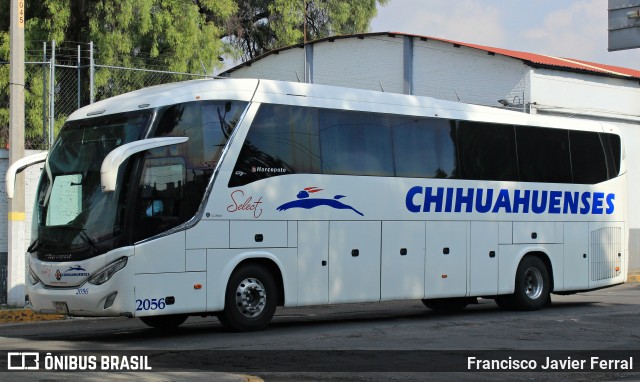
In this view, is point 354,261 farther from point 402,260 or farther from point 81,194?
point 81,194

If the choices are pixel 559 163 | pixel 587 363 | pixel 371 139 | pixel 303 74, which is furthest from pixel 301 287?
pixel 303 74

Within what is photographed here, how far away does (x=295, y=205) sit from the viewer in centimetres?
1517

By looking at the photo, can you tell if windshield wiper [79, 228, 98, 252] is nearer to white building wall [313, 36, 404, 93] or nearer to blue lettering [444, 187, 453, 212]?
blue lettering [444, 187, 453, 212]

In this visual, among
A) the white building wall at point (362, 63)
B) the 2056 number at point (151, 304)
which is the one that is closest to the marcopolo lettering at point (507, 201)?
the 2056 number at point (151, 304)

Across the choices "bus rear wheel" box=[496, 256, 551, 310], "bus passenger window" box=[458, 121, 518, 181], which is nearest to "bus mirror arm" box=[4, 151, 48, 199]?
"bus passenger window" box=[458, 121, 518, 181]

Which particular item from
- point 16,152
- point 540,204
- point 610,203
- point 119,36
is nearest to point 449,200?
point 540,204

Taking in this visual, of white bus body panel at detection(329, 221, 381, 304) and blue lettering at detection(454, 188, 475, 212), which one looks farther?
blue lettering at detection(454, 188, 475, 212)

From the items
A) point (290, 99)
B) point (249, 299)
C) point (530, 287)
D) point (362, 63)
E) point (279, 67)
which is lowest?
point (530, 287)

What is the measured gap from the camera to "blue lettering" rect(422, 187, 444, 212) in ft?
56.2

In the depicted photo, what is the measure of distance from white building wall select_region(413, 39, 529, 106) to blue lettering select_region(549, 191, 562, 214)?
9997mm

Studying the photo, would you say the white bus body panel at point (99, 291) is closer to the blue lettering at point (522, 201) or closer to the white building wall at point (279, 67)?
the blue lettering at point (522, 201)

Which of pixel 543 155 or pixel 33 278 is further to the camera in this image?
pixel 543 155

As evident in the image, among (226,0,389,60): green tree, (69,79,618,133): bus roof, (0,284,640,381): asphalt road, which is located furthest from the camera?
(226,0,389,60): green tree

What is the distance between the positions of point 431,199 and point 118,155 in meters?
6.23
